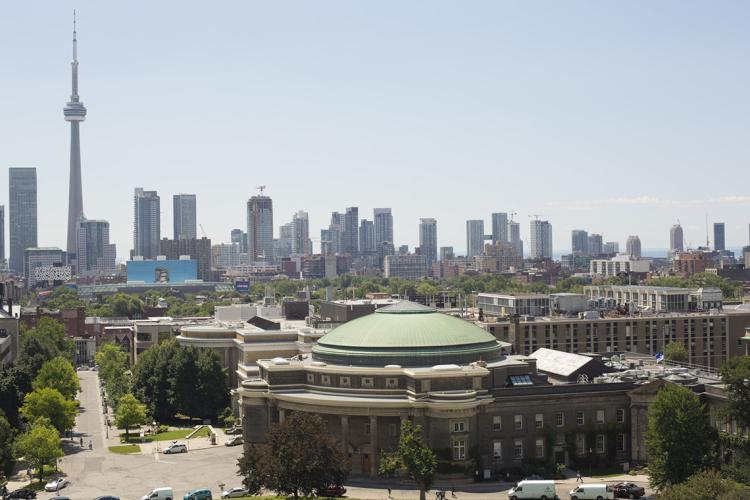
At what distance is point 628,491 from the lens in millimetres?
93562

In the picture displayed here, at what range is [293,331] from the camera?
154 metres

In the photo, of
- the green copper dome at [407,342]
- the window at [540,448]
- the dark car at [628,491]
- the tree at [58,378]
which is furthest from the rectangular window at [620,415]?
the tree at [58,378]

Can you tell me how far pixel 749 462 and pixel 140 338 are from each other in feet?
433

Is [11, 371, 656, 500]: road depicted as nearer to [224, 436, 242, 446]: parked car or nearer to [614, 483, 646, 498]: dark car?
[224, 436, 242, 446]: parked car

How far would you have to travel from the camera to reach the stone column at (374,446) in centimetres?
10400

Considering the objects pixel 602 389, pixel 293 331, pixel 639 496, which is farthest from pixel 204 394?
pixel 639 496

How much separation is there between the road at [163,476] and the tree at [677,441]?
29.4ft

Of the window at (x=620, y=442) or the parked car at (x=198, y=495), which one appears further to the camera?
the window at (x=620, y=442)

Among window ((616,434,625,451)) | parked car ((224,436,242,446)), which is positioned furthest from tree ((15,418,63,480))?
window ((616,434,625,451))

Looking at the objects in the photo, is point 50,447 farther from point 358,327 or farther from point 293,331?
point 293,331

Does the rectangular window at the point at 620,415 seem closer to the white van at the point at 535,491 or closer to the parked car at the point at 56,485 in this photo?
the white van at the point at 535,491

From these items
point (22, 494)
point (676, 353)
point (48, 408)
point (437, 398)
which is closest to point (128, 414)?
point (48, 408)

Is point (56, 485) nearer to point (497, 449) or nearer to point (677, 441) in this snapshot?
point (497, 449)

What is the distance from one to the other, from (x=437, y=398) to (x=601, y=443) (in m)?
18.3
